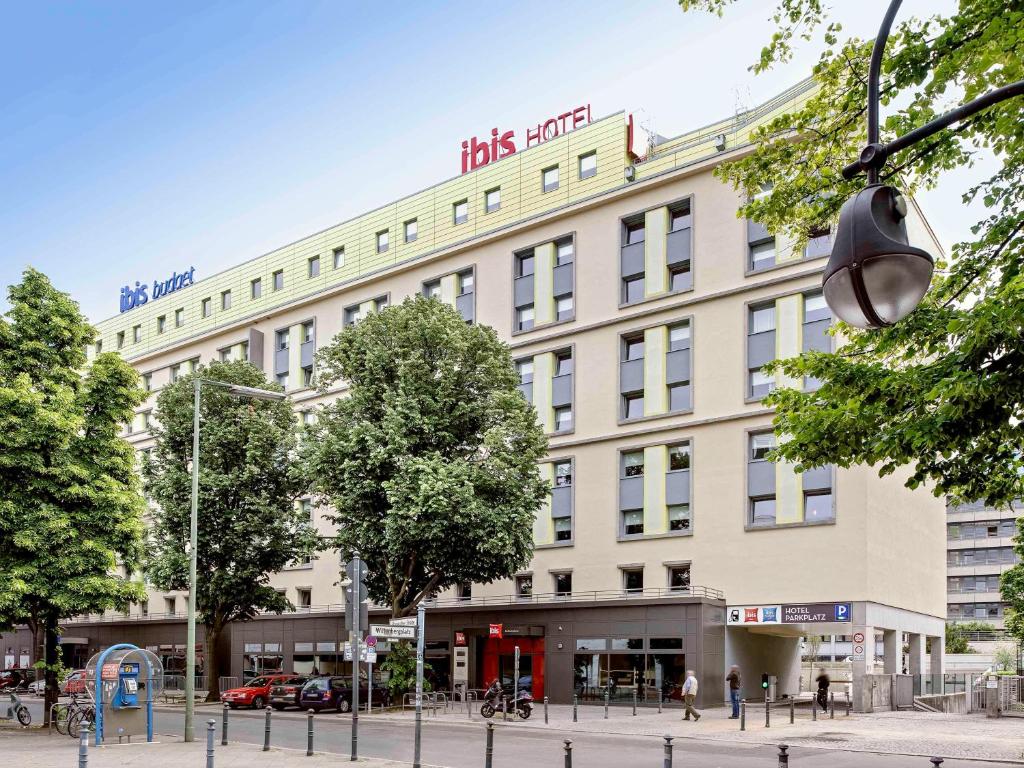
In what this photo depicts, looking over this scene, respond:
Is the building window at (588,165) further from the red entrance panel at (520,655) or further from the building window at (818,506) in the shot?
the red entrance panel at (520,655)

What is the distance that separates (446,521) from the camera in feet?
107

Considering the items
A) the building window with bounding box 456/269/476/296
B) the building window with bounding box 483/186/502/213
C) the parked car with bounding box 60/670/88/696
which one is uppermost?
the building window with bounding box 483/186/502/213

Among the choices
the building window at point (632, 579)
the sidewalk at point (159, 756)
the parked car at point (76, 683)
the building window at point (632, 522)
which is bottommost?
the parked car at point (76, 683)

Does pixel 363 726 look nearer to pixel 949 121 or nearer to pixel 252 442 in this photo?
pixel 252 442

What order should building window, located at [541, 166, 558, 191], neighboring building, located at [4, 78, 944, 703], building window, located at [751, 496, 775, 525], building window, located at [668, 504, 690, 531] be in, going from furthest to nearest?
building window, located at [541, 166, 558, 191], building window, located at [668, 504, 690, 531], building window, located at [751, 496, 775, 525], neighboring building, located at [4, 78, 944, 703]

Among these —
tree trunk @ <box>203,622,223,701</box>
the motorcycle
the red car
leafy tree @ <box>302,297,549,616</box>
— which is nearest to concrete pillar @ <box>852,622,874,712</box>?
the motorcycle

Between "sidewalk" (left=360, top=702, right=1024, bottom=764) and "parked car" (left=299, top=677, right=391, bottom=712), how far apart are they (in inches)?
74.6

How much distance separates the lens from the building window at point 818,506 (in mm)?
36656

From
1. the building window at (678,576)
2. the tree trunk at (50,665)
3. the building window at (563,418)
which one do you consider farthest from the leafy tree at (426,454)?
the tree trunk at (50,665)

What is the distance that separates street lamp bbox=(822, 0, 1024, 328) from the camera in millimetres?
4621

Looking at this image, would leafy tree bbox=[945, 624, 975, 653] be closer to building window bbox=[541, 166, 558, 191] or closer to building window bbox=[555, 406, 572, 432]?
building window bbox=[555, 406, 572, 432]

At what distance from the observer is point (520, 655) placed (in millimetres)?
42406

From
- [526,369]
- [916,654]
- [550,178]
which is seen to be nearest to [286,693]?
[526,369]

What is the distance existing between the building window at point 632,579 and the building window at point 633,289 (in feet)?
35.0
